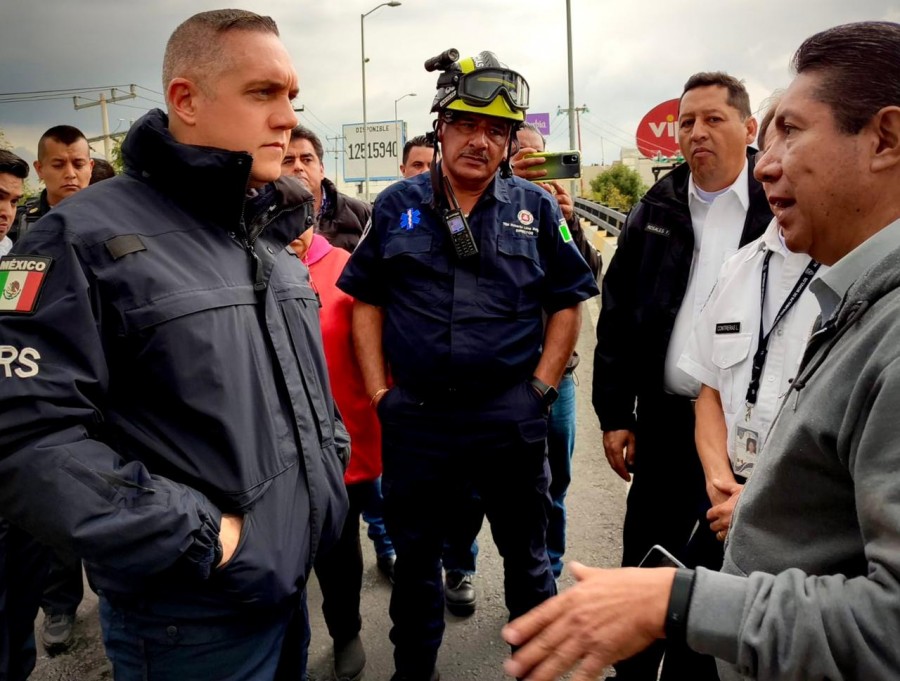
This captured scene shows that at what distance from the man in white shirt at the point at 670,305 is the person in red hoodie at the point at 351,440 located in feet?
3.67

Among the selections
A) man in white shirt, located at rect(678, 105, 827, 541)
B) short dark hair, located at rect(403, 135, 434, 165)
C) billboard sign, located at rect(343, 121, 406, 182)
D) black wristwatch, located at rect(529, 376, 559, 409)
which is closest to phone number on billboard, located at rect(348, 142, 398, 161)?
billboard sign, located at rect(343, 121, 406, 182)

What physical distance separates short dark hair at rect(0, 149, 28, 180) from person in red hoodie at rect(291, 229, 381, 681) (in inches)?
78.5

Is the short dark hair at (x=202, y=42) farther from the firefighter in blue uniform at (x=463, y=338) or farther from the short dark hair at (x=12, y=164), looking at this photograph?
the short dark hair at (x=12, y=164)

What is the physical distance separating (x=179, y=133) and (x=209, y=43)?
0.25 m

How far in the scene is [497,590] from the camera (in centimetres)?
361

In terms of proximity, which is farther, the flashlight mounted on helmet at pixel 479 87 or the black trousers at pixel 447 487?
the flashlight mounted on helmet at pixel 479 87

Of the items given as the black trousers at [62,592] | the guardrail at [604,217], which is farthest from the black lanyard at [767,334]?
the guardrail at [604,217]

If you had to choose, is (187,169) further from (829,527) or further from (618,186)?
(618,186)

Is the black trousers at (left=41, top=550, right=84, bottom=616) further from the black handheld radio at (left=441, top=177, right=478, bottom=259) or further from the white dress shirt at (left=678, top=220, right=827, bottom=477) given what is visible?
the white dress shirt at (left=678, top=220, right=827, bottom=477)

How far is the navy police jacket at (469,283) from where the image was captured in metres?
2.69

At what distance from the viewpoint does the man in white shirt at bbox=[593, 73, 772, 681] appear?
2.74 m

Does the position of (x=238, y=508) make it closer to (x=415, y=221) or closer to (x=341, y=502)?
(x=341, y=502)

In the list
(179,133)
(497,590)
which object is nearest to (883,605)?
(179,133)

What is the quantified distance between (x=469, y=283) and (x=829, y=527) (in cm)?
177
